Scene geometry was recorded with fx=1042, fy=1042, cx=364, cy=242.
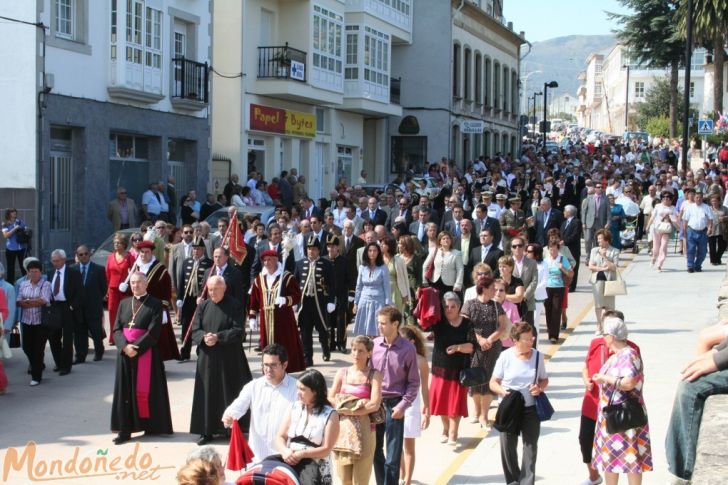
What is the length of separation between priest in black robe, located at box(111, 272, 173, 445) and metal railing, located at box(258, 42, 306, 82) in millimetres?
21894

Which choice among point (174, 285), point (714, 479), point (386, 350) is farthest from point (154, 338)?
point (714, 479)

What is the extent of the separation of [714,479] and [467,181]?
108 feet

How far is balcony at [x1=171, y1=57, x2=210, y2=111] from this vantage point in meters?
27.8

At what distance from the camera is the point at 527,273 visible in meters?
13.6

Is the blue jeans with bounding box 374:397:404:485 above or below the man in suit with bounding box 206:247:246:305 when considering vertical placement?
below

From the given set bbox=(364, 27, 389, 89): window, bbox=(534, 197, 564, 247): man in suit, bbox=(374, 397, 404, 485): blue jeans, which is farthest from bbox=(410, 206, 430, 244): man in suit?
bbox=(364, 27, 389, 89): window

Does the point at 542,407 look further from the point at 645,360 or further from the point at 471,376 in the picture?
the point at 645,360

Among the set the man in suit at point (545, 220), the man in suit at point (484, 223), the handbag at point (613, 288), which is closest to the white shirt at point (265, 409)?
the handbag at point (613, 288)

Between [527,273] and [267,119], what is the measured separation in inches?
787

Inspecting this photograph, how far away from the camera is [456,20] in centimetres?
4753

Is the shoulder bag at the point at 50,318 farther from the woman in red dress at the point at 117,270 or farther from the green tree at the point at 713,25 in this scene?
the green tree at the point at 713,25

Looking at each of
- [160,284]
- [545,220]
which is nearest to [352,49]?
[545,220]

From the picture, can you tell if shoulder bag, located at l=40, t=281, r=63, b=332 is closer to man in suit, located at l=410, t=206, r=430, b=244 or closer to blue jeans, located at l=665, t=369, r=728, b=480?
man in suit, located at l=410, t=206, r=430, b=244

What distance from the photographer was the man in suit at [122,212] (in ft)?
78.9
